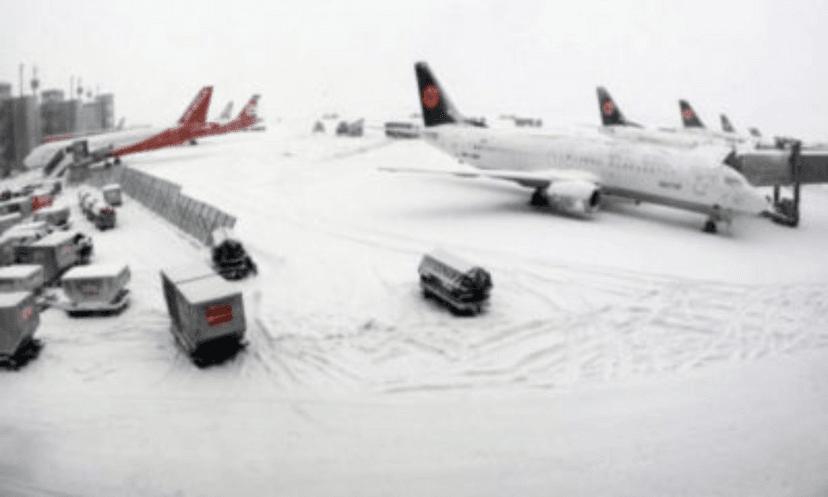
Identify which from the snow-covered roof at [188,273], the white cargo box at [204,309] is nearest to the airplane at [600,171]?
the snow-covered roof at [188,273]

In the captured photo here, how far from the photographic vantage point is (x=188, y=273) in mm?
14828

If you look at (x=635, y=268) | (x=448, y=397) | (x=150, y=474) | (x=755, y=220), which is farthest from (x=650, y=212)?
(x=150, y=474)

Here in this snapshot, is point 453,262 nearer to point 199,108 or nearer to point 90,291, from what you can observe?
point 90,291

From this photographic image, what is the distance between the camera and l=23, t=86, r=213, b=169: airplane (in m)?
47.4

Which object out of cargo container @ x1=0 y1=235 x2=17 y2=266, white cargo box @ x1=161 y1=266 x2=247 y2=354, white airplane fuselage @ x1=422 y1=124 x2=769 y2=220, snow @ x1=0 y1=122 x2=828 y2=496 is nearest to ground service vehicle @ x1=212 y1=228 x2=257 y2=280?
snow @ x1=0 y1=122 x2=828 y2=496

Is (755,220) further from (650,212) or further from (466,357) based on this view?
(466,357)

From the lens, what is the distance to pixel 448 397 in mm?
12047

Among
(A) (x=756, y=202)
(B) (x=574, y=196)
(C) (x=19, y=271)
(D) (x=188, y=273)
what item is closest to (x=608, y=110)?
(B) (x=574, y=196)

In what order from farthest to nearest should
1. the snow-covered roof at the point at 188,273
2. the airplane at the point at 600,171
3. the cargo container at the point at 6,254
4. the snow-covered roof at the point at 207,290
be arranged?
the airplane at the point at 600,171
the cargo container at the point at 6,254
the snow-covered roof at the point at 188,273
the snow-covered roof at the point at 207,290

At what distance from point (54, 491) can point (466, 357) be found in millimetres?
8941

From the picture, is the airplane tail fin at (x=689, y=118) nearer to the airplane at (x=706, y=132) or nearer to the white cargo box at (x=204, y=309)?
the airplane at (x=706, y=132)

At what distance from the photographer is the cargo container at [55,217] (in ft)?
88.3

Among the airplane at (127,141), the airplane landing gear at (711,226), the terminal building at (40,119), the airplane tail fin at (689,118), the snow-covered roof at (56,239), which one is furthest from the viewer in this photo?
the terminal building at (40,119)

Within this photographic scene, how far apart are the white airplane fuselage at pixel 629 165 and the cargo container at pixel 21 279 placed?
24811mm
